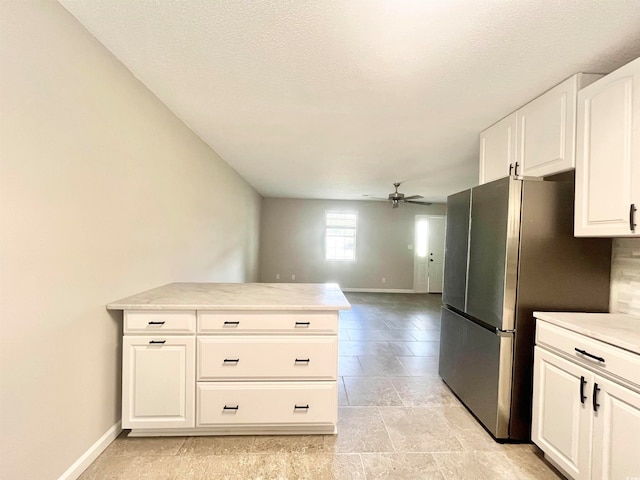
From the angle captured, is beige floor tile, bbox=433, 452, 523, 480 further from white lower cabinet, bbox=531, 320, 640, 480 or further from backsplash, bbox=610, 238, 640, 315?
backsplash, bbox=610, 238, 640, 315

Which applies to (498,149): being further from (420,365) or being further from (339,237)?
(339,237)

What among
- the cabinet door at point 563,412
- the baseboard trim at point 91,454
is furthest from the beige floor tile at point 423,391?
the baseboard trim at point 91,454

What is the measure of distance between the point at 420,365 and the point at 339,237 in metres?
4.80

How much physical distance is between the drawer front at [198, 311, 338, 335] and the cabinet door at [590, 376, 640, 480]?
1356mm

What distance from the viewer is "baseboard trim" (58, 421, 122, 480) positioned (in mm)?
1424

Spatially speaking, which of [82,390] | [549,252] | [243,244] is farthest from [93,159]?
[243,244]

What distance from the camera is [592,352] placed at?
4.48 feet

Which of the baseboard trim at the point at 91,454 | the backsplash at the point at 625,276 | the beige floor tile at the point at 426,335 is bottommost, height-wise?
the beige floor tile at the point at 426,335

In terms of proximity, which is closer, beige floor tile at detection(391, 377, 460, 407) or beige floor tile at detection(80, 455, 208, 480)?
beige floor tile at detection(80, 455, 208, 480)

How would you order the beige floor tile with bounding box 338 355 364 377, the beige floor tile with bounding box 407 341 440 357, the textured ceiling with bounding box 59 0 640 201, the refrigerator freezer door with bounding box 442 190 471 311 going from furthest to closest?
the beige floor tile with bounding box 407 341 440 357 → the beige floor tile with bounding box 338 355 364 377 → the refrigerator freezer door with bounding box 442 190 471 311 → the textured ceiling with bounding box 59 0 640 201

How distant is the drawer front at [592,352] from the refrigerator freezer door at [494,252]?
0.69 feet

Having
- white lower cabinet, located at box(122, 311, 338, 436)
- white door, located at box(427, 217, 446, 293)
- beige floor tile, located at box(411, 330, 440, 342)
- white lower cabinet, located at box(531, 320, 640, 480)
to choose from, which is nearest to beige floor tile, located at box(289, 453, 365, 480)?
white lower cabinet, located at box(122, 311, 338, 436)

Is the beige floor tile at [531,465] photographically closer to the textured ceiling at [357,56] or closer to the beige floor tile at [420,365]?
the beige floor tile at [420,365]

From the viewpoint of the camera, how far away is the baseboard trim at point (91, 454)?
4.67ft
